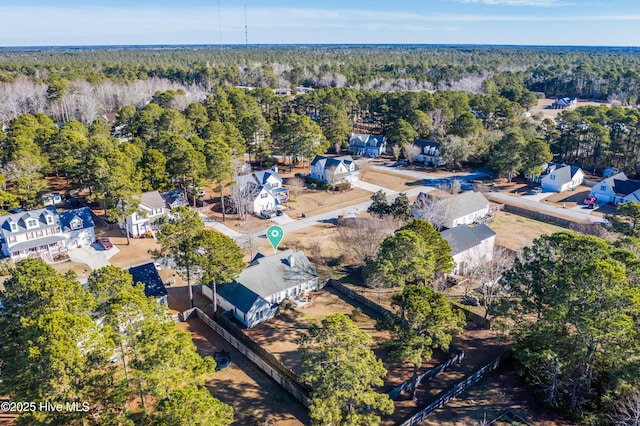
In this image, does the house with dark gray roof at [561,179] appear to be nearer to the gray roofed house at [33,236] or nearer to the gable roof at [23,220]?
the gray roofed house at [33,236]

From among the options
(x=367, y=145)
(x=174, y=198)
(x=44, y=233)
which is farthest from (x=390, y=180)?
(x=44, y=233)

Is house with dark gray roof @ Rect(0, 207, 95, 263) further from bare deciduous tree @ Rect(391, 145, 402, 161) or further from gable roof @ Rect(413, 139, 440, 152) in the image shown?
gable roof @ Rect(413, 139, 440, 152)

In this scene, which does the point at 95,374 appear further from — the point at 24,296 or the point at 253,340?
the point at 253,340

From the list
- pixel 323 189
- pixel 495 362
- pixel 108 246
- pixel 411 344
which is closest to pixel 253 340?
pixel 411 344

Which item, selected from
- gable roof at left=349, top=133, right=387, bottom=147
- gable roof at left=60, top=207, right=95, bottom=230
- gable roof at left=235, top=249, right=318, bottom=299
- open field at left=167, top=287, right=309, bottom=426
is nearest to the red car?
gable roof at left=60, top=207, right=95, bottom=230

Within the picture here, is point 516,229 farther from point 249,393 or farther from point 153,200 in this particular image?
point 153,200

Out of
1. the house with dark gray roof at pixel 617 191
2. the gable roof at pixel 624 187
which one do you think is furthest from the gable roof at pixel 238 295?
the gable roof at pixel 624 187
